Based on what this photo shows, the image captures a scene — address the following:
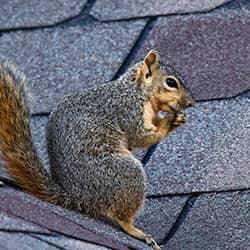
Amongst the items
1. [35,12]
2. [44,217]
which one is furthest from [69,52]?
[44,217]

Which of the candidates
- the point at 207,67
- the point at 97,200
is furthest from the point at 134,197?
the point at 207,67

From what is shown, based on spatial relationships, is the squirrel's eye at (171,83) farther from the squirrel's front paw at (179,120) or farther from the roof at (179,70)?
the roof at (179,70)

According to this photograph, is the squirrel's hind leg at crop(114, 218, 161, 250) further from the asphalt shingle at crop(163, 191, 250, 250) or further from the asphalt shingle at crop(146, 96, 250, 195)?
the asphalt shingle at crop(146, 96, 250, 195)

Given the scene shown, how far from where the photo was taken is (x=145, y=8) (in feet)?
19.5

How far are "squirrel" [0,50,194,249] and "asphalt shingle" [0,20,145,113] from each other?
2.23 ft

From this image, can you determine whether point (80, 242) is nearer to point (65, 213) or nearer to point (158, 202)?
point (65, 213)

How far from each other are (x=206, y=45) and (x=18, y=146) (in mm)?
1053

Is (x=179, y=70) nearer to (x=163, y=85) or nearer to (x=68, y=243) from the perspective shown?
(x=163, y=85)

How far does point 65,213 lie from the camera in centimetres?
489

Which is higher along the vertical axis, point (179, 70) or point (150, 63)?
point (150, 63)

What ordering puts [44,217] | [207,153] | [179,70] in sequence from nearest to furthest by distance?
[44,217]
[207,153]
[179,70]

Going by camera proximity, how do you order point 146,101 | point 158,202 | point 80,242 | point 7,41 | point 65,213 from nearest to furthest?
point 80,242, point 65,213, point 146,101, point 158,202, point 7,41

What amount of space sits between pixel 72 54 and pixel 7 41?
208 millimetres

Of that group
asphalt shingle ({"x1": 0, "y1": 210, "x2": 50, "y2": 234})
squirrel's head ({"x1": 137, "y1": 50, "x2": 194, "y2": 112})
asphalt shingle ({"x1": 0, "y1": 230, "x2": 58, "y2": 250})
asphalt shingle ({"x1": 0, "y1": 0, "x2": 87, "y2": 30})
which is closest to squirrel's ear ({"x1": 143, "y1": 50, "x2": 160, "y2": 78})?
squirrel's head ({"x1": 137, "y1": 50, "x2": 194, "y2": 112})
